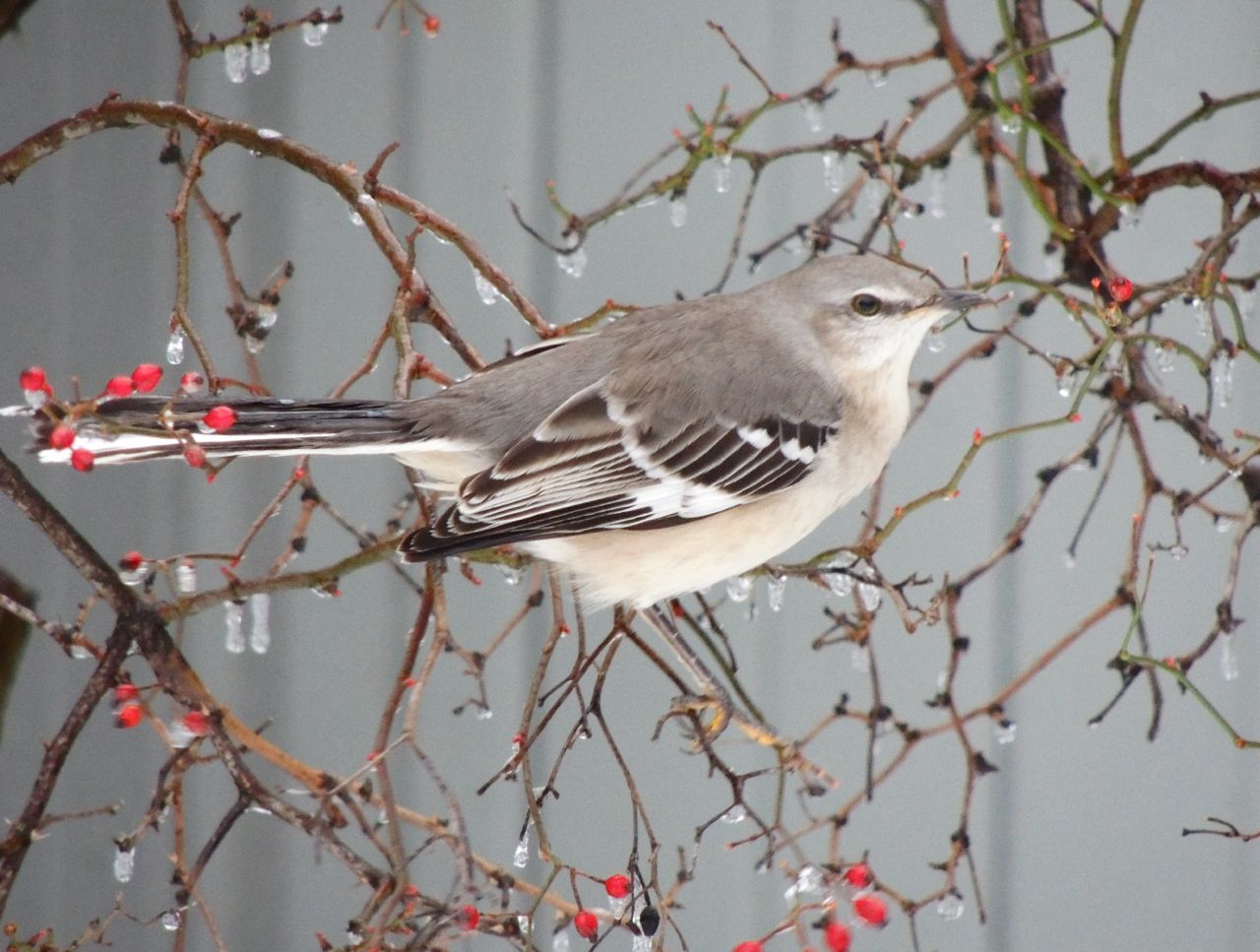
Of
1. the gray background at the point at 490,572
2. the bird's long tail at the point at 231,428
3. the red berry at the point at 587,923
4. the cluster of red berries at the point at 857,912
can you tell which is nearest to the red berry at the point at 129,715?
the bird's long tail at the point at 231,428

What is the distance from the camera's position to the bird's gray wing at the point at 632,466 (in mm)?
1024

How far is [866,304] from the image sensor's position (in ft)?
3.63

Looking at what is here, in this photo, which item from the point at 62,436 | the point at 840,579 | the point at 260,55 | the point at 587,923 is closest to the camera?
the point at 62,436

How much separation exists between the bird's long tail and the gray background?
0.79 metres

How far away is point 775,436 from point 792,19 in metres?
0.78

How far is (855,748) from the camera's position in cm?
175

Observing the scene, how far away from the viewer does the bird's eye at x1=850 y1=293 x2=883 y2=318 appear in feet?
3.61

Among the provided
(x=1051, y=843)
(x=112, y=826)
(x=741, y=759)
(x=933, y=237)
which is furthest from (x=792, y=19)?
(x=112, y=826)

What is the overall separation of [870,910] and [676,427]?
16.1 inches

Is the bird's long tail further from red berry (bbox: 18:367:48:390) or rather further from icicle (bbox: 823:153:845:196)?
icicle (bbox: 823:153:845:196)

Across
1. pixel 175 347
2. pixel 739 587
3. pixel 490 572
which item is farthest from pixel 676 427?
pixel 490 572

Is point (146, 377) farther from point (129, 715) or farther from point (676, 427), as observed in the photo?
point (676, 427)

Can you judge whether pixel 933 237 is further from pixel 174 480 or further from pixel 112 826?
pixel 112 826

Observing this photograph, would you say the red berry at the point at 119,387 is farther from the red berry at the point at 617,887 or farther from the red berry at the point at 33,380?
the red berry at the point at 617,887
